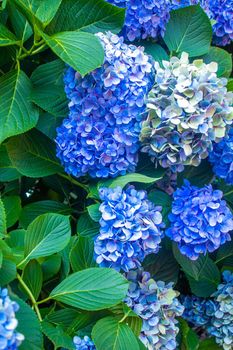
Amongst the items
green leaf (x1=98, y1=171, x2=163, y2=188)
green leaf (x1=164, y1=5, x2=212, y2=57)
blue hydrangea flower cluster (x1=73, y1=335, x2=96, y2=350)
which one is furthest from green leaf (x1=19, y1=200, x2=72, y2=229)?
green leaf (x1=164, y1=5, x2=212, y2=57)

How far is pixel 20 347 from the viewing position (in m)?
0.91

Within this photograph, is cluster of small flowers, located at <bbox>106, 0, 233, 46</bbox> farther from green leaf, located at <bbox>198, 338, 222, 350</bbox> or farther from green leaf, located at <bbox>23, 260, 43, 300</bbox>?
green leaf, located at <bbox>198, 338, 222, 350</bbox>

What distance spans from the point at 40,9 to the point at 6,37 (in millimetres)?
75

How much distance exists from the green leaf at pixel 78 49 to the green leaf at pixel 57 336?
0.40m

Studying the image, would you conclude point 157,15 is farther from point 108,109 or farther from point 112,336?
point 112,336

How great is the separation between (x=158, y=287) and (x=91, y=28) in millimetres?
475

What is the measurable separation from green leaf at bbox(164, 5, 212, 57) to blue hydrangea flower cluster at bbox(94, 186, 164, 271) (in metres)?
0.35

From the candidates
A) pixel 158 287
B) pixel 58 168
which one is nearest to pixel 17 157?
pixel 58 168

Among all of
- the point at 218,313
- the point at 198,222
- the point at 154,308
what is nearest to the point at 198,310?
the point at 218,313

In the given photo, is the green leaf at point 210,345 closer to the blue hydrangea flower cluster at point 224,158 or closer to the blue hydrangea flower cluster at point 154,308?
the blue hydrangea flower cluster at point 154,308

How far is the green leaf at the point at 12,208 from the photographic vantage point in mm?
1191

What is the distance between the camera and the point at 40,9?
1.09 meters

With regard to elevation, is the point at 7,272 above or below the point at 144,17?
below

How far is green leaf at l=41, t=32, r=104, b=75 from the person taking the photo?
1027 mm
